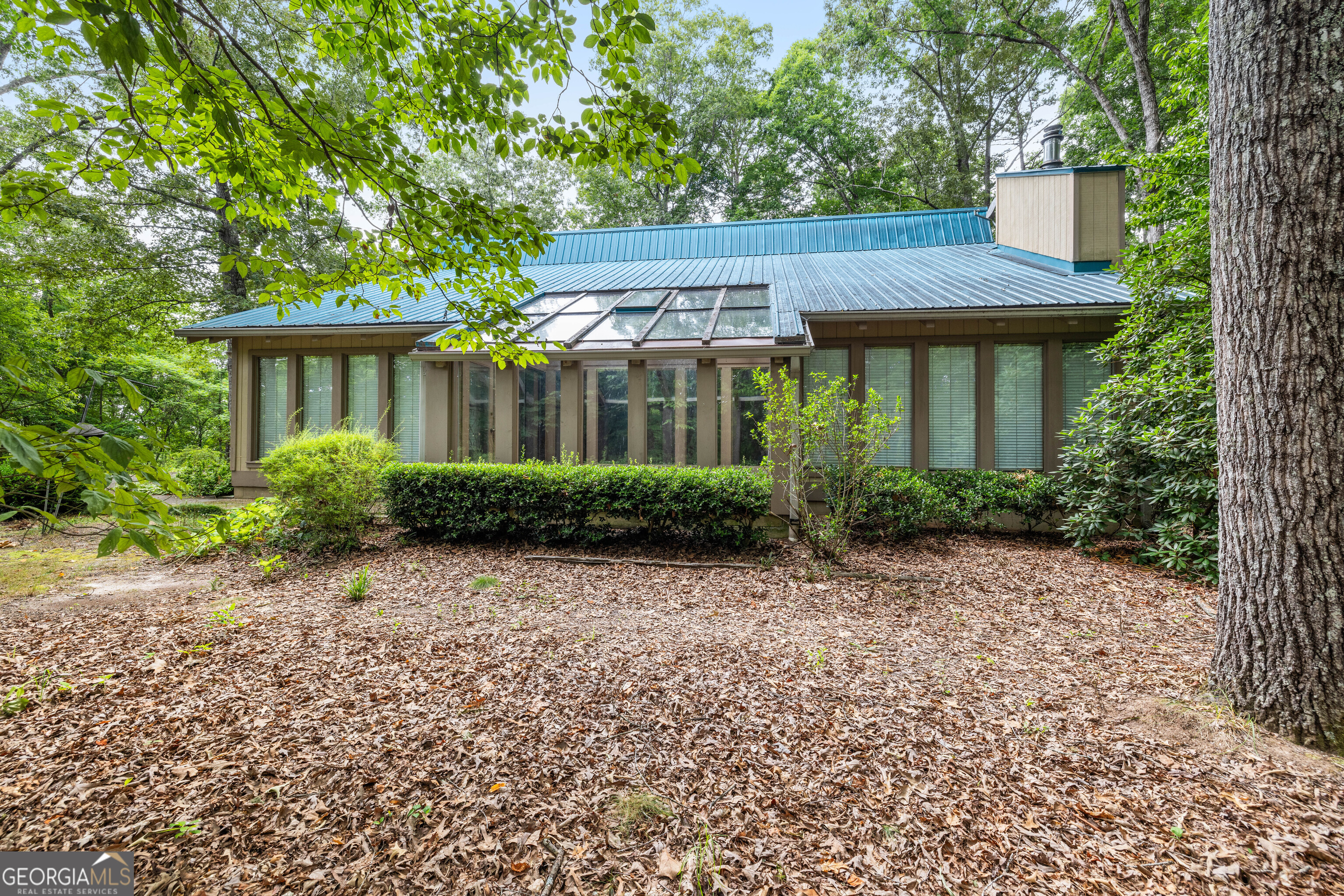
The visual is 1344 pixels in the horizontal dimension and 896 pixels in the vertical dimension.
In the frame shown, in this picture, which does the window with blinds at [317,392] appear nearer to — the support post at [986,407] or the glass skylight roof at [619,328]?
the glass skylight roof at [619,328]

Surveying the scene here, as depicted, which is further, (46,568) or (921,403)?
(921,403)

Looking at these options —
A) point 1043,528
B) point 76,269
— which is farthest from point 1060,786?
point 76,269

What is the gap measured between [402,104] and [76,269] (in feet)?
48.3

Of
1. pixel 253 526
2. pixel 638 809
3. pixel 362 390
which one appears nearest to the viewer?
pixel 638 809

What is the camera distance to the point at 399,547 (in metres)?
6.46

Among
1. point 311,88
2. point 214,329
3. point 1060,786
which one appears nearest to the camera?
point 1060,786

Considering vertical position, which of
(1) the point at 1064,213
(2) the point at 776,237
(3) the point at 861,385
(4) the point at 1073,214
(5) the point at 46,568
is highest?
(2) the point at 776,237

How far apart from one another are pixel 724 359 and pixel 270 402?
8369 mm

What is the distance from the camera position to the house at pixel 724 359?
7.46 meters

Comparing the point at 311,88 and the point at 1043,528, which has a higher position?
the point at 311,88

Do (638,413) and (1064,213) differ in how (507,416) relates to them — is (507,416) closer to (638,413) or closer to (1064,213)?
(638,413)

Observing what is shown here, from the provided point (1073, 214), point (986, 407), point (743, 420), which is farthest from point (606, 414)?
point (1073, 214)

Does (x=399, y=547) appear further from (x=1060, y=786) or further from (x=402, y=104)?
(x=1060, y=786)

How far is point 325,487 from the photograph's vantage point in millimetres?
5906
